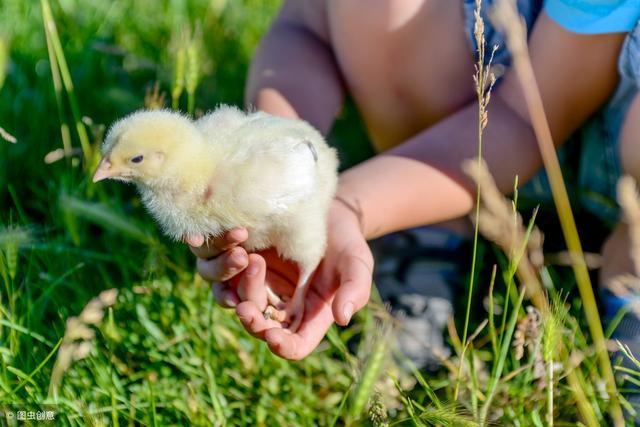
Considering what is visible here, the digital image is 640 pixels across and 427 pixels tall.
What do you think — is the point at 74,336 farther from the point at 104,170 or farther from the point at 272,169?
the point at 272,169

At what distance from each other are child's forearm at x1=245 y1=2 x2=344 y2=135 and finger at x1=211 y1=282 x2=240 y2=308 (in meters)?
0.44

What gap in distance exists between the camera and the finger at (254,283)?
1.20 m

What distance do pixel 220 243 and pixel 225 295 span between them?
128mm

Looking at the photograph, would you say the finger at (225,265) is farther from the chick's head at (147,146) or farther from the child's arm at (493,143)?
the child's arm at (493,143)

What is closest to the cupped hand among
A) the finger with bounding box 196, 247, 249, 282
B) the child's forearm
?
the finger with bounding box 196, 247, 249, 282

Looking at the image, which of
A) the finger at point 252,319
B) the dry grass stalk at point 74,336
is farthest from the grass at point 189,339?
the finger at point 252,319

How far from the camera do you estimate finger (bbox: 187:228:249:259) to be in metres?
1.12

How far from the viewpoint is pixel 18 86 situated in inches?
77.8

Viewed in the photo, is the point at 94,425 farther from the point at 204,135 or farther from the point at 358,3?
the point at 358,3

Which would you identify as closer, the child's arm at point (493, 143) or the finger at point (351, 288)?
the finger at point (351, 288)

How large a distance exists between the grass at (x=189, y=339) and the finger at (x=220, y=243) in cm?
14

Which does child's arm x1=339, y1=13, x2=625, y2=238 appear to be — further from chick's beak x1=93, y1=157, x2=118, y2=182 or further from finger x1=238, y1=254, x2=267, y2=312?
chick's beak x1=93, y1=157, x2=118, y2=182

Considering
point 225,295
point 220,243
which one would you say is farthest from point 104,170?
point 225,295

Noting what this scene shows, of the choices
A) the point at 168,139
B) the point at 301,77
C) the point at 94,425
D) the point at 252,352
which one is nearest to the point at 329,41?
the point at 301,77
